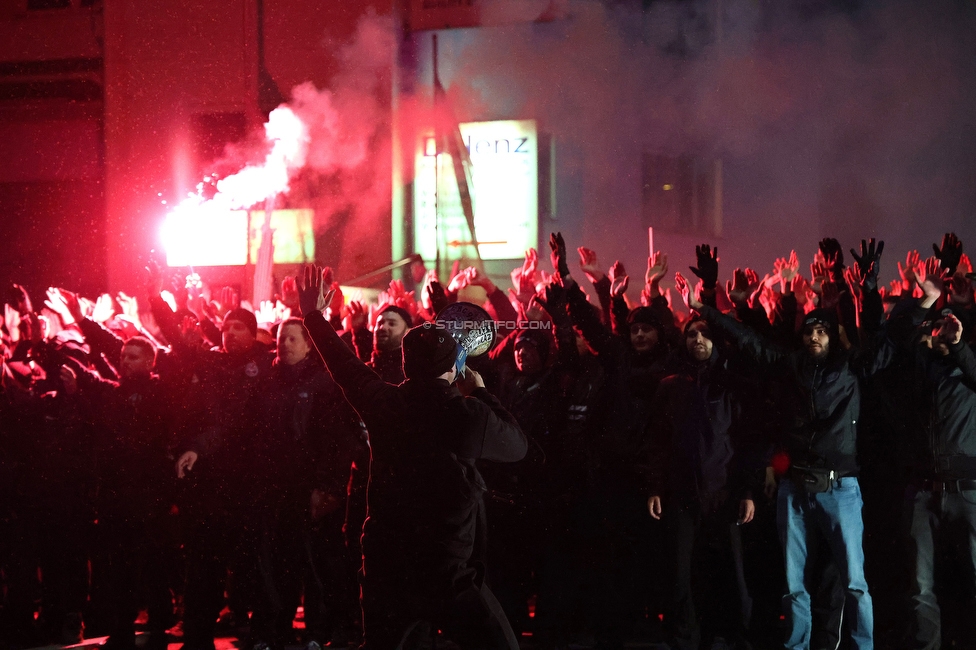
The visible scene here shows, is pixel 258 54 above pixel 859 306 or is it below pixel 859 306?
above

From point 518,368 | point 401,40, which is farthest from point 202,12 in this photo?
point 518,368

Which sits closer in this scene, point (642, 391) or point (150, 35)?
point (642, 391)

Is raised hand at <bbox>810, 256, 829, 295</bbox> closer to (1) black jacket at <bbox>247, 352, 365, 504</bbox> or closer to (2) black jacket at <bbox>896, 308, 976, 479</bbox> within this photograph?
(2) black jacket at <bbox>896, 308, 976, 479</bbox>

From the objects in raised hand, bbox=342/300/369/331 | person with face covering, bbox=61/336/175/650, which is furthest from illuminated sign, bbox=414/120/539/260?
person with face covering, bbox=61/336/175/650

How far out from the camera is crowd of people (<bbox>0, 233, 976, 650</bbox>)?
4574 millimetres

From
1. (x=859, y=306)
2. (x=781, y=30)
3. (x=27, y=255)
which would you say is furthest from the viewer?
(x=27, y=255)

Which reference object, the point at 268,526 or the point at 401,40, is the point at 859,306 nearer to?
the point at 268,526

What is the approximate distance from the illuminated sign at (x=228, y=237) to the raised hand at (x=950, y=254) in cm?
914

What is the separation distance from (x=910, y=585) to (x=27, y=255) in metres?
11.9

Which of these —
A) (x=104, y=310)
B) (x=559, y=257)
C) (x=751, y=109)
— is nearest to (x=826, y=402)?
(x=559, y=257)

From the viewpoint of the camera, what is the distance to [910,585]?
448 centimetres

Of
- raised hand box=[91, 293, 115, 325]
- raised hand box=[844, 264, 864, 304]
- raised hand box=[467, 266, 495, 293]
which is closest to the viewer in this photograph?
raised hand box=[844, 264, 864, 304]

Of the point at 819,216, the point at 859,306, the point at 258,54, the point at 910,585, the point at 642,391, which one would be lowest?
the point at 910,585

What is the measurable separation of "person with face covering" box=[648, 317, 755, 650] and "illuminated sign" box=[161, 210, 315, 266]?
881 centimetres
